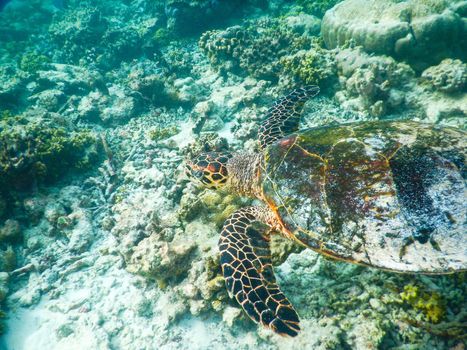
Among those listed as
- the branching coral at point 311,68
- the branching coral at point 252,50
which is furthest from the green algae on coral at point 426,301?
the branching coral at point 252,50

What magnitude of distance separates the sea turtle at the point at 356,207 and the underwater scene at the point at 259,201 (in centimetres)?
2

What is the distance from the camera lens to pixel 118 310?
11.4ft

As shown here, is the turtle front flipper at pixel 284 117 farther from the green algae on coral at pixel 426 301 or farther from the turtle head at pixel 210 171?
the green algae on coral at pixel 426 301

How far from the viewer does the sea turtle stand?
7.24ft

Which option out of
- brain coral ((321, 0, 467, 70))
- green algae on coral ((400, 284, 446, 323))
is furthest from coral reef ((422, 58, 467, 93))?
green algae on coral ((400, 284, 446, 323))

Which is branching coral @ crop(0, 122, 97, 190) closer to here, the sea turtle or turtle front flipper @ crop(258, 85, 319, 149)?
turtle front flipper @ crop(258, 85, 319, 149)

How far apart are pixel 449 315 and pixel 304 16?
9.51 m

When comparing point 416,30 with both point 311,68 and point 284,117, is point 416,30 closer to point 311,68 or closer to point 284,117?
point 311,68

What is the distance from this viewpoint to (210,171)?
3.94 m

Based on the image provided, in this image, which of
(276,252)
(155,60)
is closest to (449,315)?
(276,252)

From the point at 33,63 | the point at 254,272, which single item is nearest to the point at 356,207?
the point at 254,272

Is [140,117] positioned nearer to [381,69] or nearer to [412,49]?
[381,69]

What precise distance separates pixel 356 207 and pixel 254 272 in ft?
4.00

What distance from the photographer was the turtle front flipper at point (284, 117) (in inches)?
175
